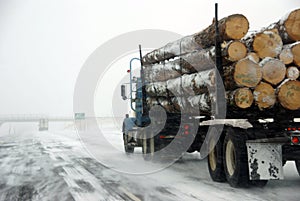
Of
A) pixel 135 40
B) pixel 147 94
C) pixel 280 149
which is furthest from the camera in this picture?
pixel 135 40

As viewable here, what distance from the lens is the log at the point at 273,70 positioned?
18.7ft

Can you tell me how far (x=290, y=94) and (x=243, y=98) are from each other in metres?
0.80

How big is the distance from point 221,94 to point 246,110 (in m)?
0.57

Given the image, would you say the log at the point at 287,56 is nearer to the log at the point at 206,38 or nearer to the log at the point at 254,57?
the log at the point at 254,57

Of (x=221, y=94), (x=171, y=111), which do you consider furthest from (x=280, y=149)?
(x=171, y=111)

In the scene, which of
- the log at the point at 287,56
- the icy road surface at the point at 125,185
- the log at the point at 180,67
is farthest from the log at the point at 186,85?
the icy road surface at the point at 125,185

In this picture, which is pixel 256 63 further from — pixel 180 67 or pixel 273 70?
pixel 180 67

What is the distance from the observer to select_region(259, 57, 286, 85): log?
571 cm

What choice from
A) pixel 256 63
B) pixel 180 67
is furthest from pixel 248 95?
pixel 180 67

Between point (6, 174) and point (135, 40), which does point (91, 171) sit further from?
point (135, 40)

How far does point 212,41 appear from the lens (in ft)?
22.5

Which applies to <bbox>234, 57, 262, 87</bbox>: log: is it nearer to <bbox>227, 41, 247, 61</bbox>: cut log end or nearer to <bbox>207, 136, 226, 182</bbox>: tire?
<bbox>227, 41, 247, 61</bbox>: cut log end

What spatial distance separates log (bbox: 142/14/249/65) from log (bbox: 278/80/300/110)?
127 centimetres

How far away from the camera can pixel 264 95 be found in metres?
5.75
